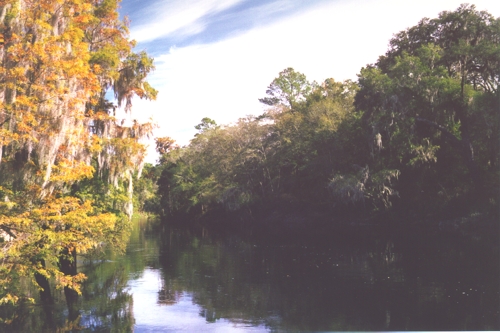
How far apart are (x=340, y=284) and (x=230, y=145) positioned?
2836cm

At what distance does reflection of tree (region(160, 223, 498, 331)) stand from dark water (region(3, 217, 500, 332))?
0.09 ft

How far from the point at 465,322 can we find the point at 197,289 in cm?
673

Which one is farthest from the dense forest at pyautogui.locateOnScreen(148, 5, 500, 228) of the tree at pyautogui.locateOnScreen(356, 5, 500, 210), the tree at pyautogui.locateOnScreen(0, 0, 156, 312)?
the tree at pyautogui.locateOnScreen(0, 0, 156, 312)

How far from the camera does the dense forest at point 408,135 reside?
23094mm

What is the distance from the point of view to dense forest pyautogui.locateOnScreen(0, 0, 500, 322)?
26.5 feet

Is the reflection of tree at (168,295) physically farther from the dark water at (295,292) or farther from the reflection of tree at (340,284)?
the reflection of tree at (340,284)

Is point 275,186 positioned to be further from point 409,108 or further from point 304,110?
point 409,108

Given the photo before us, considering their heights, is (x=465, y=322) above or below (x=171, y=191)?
below

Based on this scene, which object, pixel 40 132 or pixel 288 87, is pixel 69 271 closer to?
pixel 40 132

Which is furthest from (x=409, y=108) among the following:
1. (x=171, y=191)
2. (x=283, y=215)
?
(x=171, y=191)

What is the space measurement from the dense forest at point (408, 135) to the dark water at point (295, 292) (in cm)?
633

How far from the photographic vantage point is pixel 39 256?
28.3ft

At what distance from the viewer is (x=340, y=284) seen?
496 inches

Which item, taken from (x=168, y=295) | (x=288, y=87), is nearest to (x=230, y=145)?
(x=288, y=87)
